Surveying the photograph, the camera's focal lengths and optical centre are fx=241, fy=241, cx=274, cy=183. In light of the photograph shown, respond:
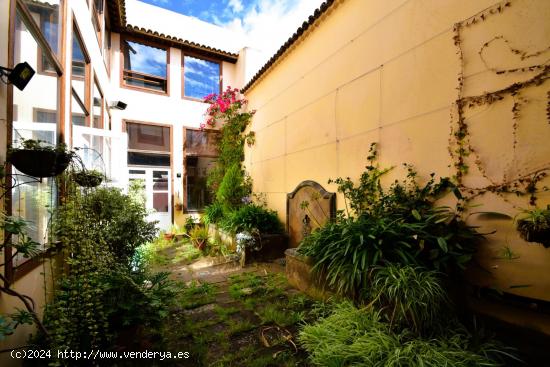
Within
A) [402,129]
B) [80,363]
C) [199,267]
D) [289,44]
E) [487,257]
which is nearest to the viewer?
[80,363]

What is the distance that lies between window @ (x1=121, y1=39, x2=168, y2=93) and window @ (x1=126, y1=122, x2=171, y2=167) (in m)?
1.29

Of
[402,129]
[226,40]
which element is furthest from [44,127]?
[226,40]

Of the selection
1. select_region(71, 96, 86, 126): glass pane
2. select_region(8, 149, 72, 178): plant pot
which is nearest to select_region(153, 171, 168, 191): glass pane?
select_region(71, 96, 86, 126): glass pane

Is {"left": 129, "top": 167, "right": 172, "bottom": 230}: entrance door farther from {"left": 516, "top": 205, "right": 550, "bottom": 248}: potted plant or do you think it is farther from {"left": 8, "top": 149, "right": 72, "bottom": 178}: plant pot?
{"left": 516, "top": 205, "right": 550, "bottom": 248}: potted plant

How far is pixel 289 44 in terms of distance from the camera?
5.30 meters

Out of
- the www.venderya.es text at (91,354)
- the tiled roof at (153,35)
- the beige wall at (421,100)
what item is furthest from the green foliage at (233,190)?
the www.venderya.es text at (91,354)

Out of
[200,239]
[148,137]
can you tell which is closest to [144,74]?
[148,137]

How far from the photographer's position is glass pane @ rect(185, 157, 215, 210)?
26.3 ft

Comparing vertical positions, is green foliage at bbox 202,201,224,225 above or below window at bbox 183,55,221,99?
below

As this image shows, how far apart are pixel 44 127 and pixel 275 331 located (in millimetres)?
3282

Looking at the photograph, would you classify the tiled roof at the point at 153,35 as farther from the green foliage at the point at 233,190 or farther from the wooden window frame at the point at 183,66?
the green foliage at the point at 233,190

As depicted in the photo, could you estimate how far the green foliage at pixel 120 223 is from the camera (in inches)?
139

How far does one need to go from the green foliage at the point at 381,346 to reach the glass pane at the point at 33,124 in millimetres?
2623

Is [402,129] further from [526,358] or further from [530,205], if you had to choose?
[526,358]
